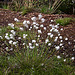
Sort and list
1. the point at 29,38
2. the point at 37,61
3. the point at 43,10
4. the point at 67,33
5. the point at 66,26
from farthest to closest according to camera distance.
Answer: the point at 43,10 → the point at 66,26 → the point at 67,33 → the point at 29,38 → the point at 37,61

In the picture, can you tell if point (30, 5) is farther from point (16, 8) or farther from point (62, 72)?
point (62, 72)

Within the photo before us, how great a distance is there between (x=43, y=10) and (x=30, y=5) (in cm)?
107

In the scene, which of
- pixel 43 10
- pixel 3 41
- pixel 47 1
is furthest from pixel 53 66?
pixel 47 1

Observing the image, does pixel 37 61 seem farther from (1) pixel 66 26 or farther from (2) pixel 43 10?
(2) pixel 43 10

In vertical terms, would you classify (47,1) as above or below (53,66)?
above

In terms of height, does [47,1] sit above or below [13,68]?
above

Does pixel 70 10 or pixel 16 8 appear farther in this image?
pixel 70 10

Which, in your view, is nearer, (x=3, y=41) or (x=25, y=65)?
(x=25, y=65)

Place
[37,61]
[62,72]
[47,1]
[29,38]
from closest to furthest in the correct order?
1. [62,72]
2. [37,61]
3. [29,38]
4. [47,1]

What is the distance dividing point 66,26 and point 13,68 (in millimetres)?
2826

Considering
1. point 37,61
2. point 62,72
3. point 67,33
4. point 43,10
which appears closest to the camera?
point 62,72

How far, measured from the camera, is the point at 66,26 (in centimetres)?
483

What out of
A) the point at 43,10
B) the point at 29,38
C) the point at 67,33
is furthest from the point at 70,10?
the point at 29,38

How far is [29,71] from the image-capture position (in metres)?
→ 2.57
